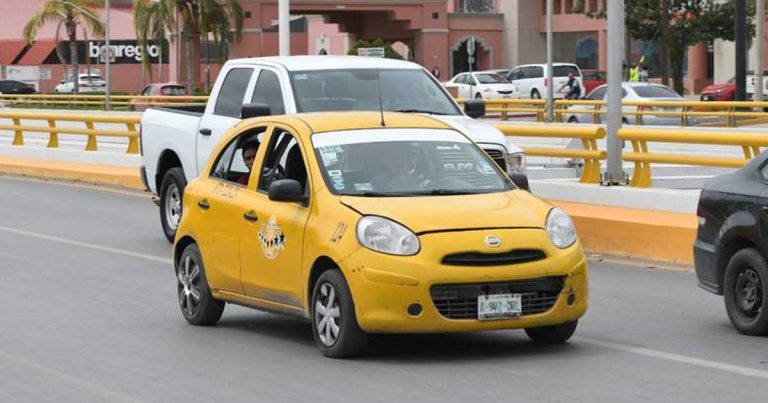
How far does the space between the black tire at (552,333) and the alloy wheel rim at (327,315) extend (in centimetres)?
123

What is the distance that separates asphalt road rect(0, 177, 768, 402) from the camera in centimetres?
877

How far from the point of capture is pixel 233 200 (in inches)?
433

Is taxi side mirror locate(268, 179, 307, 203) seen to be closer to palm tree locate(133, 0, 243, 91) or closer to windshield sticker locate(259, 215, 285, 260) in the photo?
windshield sticker locate(259, 215, 285, 260)

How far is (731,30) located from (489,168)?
2365 inches

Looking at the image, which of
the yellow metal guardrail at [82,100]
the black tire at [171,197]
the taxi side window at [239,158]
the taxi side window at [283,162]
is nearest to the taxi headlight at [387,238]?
the taxi side window at [283,162]

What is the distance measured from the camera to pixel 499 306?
942cm

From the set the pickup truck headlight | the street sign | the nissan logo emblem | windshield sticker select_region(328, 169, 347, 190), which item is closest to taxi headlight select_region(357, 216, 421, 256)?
the nissan logo emblem

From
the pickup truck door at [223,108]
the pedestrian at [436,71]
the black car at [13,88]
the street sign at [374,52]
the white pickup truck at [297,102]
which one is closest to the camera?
the white pickup truck at [297,102]

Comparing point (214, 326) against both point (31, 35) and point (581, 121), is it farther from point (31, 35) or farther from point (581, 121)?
point (31, 35)

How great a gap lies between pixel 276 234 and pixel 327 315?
82 centimetres

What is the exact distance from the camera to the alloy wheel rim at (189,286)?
37.8 feet

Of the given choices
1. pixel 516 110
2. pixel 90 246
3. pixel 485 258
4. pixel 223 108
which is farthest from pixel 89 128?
pixel 516 110

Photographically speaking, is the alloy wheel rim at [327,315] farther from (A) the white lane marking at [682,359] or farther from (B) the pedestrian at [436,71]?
(B) the pedestrian at [436,71]

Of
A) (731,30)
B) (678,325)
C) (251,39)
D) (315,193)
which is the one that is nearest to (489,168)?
(315,193)
